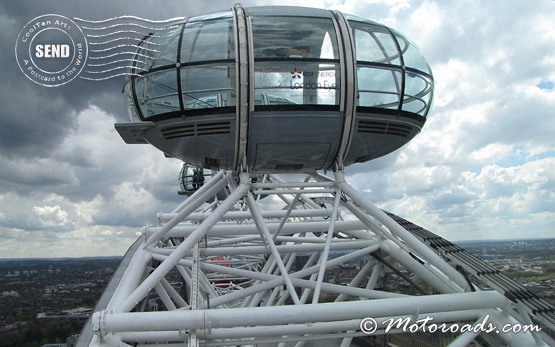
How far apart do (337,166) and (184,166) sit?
2554 cm

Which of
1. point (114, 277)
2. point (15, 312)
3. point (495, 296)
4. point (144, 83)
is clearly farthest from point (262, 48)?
point (15, 312)

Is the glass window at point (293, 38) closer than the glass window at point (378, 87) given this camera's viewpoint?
Yes

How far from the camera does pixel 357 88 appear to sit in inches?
379

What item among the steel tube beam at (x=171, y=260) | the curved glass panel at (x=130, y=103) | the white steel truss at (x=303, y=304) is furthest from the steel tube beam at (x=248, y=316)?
the curved glass panel at (x=130, y=103)

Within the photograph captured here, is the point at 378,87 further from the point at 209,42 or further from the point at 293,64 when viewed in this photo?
the point at 209,42

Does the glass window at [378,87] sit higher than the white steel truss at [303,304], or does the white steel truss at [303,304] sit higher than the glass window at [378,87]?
the glass window at [378,87]

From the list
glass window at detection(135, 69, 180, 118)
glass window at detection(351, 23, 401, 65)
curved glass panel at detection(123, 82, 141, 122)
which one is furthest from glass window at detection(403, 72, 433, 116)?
curved glass panel at detection(123, 82, 141, 122)

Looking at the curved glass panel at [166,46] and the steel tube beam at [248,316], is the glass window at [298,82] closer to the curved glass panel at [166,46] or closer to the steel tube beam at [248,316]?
the curved glass panel at [166,46]

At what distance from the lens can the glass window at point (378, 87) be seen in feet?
31.8

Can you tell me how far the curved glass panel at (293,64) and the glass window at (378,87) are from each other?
47 cm

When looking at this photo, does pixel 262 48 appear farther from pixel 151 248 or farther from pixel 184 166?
pixel 184 166

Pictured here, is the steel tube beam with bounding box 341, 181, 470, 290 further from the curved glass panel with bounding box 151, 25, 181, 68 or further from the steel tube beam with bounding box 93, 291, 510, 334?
the curved glass panel with bounding box 151, 25, 181, 68

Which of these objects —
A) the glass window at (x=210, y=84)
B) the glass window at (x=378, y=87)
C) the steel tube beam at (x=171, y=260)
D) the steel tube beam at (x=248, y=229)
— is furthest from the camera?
the steel tube beam at (x=248, y=229)

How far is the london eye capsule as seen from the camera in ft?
30.7
